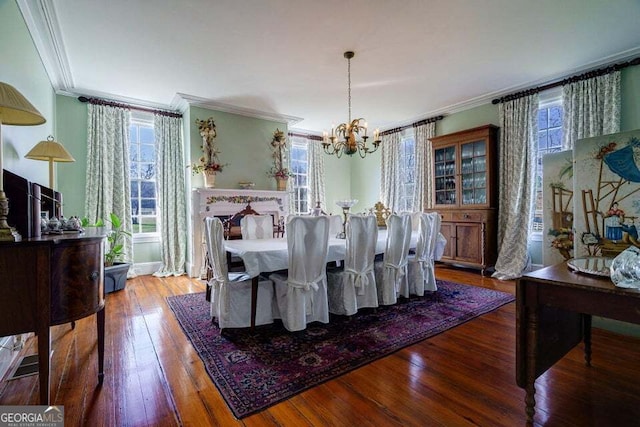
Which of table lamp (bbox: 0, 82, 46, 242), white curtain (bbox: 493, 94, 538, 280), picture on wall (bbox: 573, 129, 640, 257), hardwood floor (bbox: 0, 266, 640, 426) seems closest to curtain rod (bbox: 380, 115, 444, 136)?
white curtain (bbox: 493, 94, 538, 280)

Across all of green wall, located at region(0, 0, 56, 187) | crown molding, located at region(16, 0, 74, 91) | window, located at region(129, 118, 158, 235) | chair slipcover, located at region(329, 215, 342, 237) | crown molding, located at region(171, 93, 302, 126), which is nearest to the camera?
green wall, located at region(0, 0, 56, 187)

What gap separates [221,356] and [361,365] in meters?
1.00

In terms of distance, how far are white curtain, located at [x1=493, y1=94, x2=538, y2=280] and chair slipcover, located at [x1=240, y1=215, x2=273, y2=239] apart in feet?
11.2

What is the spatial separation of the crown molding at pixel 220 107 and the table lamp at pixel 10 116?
2834 millimetres

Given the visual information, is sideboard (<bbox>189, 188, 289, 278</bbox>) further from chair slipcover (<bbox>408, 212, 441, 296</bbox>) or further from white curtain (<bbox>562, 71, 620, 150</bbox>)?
white curtain (<bbox>562, 71, 620, 150</bbox>)

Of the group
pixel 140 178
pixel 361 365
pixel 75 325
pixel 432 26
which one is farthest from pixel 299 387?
pixel 140 178

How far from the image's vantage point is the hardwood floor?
151 centimetres

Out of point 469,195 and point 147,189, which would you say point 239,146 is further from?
point 469,195

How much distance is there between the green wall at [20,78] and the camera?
2.17 m

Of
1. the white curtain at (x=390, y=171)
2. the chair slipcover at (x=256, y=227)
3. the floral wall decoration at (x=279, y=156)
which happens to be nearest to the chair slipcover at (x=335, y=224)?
the chair slipcover at (x=256, y=227)

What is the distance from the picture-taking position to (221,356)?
2.15 meters

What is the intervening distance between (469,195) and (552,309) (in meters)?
3.56

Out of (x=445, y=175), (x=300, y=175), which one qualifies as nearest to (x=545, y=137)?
(x=445, y=175)

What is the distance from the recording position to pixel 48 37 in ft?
9.60
